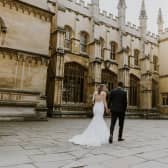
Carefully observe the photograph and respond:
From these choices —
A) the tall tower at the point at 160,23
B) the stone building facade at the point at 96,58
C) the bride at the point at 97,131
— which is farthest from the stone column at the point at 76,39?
the tall tower at the point at 160,23

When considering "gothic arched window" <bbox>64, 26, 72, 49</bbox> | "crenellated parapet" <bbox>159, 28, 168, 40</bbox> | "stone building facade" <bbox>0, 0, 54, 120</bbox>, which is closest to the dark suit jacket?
"stone building facade" <bbox>0, 0, 54, 120</bbox>

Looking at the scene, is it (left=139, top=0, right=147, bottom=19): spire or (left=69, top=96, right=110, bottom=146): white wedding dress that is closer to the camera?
(left=69, top=96, right=110, bottom=146): white wedding dress

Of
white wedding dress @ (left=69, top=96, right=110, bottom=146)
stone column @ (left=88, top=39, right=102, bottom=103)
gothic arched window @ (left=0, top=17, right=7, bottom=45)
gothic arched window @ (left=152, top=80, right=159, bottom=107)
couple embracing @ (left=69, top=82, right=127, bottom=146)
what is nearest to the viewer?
white wedding dress @ (left=69, top=96, right=110, bottom=146)

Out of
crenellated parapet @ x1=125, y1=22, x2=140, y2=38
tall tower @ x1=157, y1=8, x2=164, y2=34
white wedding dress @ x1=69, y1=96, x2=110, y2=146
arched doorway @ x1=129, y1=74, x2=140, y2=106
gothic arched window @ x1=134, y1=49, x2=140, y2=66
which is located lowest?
white wedding dress @ x1=69, y1=96, x2=110, y2=146

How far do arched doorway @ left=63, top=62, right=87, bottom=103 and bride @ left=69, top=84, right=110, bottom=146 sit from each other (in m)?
12.1

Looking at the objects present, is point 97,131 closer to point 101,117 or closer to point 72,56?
point 101,117

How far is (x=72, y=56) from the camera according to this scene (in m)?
19.0

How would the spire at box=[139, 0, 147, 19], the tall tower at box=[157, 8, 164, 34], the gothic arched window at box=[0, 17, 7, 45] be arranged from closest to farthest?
the gothic arched window at box=[0, 17, 7, 45] < the spire at box=[139, 0, 147, 19] < the tall tower at box=[157, 8, 164, 34]

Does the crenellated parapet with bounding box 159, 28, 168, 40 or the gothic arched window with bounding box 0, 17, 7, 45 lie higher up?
the crenellated parapet with bounding box 159, 28, 168, 40

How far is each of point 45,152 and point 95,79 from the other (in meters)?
14.9

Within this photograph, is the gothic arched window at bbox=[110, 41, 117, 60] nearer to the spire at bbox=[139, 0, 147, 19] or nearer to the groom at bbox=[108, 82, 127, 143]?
the spire at bbox=[139, 0, 147, 19]

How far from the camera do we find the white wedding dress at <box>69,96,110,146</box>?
541 centimetres

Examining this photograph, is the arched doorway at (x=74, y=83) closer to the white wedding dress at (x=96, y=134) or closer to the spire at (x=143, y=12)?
the spire at (x=143, y=12)

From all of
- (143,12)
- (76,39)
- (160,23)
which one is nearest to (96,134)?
(76,39)
